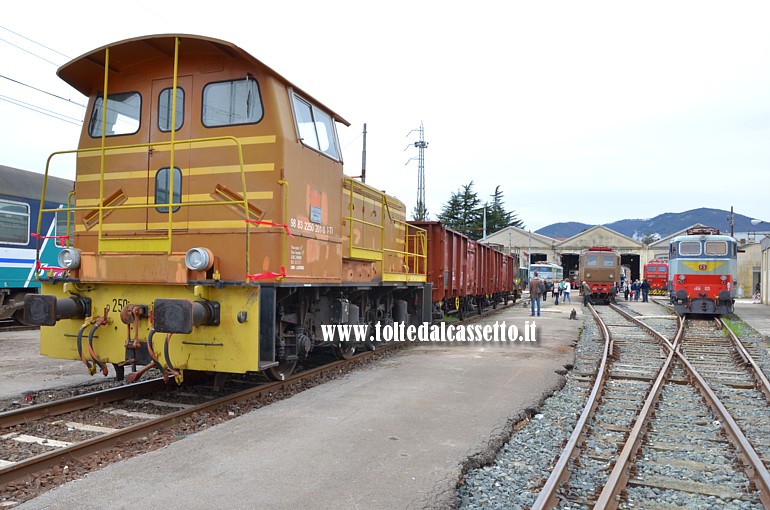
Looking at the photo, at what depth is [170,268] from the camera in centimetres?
605

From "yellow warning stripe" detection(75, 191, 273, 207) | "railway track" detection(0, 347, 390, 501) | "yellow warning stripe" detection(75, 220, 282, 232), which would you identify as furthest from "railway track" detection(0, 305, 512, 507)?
"yellow warning stripe" detection(75, 191, 273, 207)

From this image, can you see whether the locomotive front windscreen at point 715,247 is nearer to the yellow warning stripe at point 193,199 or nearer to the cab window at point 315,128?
the cab window at point 315,128

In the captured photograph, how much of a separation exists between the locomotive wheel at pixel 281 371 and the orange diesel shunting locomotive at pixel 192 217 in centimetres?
3

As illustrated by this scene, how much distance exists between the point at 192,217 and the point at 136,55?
210 cm

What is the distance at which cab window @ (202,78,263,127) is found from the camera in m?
6.55

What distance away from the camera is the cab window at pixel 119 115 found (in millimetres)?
7004

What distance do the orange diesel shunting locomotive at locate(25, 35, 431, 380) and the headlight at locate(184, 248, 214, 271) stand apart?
2cm

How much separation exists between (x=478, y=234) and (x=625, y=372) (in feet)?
210

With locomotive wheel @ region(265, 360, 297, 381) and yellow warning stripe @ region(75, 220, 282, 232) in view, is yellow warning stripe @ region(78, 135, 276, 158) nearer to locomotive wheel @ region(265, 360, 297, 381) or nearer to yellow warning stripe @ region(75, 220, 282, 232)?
yellow warning stripe @ region(75, 220, 282, 232)

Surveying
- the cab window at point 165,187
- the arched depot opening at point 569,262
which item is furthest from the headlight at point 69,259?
the arched depot opening at point 569,262

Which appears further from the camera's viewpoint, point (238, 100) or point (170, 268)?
point (238, 100)

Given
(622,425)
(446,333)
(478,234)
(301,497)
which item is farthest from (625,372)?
(478,234)

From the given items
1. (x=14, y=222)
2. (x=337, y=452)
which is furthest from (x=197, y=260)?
(x=14, y=222)

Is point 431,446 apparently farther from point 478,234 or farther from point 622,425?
point 478,234
